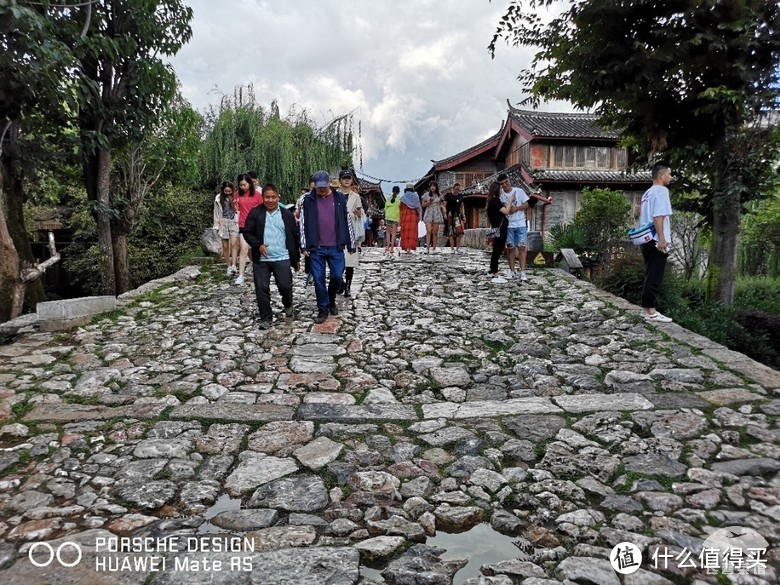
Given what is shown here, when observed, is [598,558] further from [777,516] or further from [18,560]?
[18,560]

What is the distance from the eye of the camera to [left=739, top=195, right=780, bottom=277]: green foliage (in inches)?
654

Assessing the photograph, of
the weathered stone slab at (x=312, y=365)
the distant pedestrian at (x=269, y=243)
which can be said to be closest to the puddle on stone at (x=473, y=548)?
the weathered stone slab at (x=312, y=365)

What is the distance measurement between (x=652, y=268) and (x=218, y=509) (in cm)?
578

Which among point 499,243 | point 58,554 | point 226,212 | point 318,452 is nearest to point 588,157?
point 499,243

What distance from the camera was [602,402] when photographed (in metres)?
4.21

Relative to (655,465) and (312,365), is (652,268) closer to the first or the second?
(655,465)

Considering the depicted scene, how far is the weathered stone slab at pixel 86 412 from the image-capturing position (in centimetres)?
392

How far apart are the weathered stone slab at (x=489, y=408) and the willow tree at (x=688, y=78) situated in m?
5.79

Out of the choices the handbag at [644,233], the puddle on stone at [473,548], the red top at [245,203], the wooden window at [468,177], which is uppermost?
the wooden window at [468,177]

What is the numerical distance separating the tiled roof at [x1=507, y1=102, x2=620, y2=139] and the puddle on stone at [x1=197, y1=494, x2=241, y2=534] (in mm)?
25504

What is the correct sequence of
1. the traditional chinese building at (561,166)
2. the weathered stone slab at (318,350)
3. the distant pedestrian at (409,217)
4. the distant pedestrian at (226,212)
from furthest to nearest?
1. the traditional chinese building at (561,166)
2. the distant pedestrian at (409,217)
3. the distant pedestrian at (226,212)
4. the weathered stone slab at (318,350)

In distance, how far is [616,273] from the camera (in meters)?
9.93

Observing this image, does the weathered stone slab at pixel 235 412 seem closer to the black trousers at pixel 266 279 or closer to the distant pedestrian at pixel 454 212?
the black trousers at pixel 266 279

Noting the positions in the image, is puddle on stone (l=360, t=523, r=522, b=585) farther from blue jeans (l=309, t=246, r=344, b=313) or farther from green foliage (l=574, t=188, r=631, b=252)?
green foliage (l=574, t=188, r=631, b=252)
